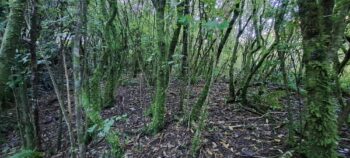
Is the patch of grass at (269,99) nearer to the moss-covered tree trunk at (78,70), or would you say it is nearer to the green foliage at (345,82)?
the green foliage at (345,82)

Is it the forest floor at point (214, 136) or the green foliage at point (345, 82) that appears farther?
the green foliage at point (345, 82)

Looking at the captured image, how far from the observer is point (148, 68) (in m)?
7.22

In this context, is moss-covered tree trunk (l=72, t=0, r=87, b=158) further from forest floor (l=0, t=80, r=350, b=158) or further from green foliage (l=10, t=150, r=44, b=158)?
green foliage (l=10, t=150, r=44, b=158)

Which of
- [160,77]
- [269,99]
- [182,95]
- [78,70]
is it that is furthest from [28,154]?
[269,99]

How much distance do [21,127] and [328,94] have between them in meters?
4.33

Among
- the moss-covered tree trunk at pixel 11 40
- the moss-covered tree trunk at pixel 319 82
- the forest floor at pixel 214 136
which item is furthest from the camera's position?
the moss-covered tree trunk at pixel 11 40

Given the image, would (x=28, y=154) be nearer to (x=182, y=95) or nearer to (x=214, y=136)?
(x=182, y=95)

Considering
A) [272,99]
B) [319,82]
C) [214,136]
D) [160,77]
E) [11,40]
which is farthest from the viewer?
[272,99]

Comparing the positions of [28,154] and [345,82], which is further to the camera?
[345,82]

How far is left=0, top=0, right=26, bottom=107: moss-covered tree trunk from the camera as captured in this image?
4.40 meters

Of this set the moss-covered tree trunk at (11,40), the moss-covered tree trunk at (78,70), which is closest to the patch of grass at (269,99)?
the moss-covered tree trunk at (78,70)

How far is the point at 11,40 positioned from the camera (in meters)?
4.49

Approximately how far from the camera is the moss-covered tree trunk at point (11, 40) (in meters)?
4.40

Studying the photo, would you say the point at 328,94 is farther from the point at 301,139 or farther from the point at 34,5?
the point at 34,5
